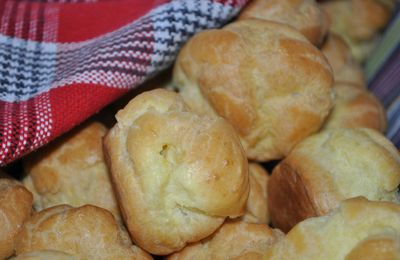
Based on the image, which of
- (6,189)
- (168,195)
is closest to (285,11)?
(168,195)

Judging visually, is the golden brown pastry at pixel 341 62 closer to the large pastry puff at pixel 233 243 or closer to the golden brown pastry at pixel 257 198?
the golden brown pastry at pixel 257 198

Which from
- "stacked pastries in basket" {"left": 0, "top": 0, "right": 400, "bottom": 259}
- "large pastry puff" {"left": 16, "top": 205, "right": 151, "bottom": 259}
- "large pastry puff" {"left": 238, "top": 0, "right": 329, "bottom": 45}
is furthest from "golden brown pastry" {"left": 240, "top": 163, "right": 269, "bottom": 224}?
"large pastry puff" {"left": 238, "top": 0, "right": 329, "bottom": 45}

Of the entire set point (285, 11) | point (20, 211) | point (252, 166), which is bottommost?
point (20, 211)

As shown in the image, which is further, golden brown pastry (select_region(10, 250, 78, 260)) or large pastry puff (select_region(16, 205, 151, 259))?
large pastry puff (select_region(16, 205, 151, 259))

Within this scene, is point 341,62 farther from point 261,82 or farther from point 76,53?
point 76,53

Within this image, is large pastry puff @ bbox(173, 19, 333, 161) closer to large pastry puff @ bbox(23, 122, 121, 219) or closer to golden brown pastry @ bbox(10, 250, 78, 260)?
large pastry puff @ bbox(23, 122, 121, 219)

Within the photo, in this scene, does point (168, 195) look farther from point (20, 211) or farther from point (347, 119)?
point (347, 119)

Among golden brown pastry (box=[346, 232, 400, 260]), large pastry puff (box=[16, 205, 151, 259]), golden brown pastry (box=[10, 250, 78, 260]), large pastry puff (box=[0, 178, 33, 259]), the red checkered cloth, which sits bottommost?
large pastry puff (box=[0, 178, 33, 259])
